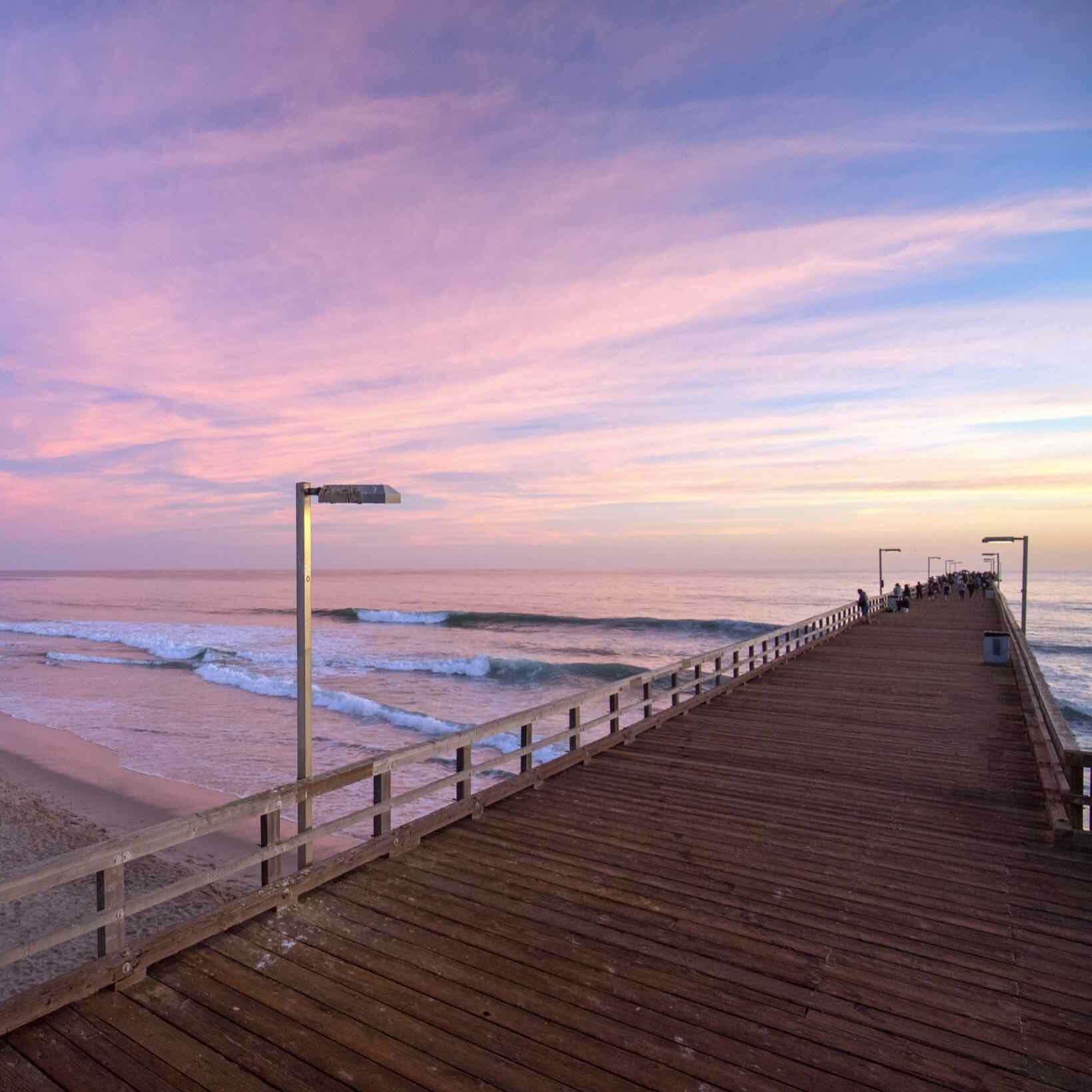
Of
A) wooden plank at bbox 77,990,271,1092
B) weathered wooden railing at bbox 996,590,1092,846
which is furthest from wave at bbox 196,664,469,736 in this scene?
wooden plank at bbox 77,990,271,1092

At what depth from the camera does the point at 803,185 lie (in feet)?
42.8

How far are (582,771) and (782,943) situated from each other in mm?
3997

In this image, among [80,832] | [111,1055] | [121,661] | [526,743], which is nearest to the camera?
[111,1055]

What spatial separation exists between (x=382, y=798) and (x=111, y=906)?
2093 millimetres

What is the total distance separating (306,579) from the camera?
4.97 meters

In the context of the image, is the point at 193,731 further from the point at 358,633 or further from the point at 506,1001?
the point at 358,633

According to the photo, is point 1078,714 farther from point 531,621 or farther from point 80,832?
point 531,621

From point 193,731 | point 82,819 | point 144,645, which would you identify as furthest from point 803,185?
point 144,645

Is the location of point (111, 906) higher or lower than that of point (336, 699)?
higher

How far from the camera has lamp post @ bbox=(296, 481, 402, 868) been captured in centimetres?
482

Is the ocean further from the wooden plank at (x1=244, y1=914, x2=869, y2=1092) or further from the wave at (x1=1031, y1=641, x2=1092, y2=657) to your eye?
the wooden plank at (x1=244, y1=914, x2=869, y2=1092)

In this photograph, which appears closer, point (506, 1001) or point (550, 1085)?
point (550, 1085)

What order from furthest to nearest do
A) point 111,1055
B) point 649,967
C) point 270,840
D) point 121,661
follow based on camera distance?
point 121,661, point 270,840, point 649,967, point 111,1055

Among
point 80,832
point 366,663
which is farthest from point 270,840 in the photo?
point 366,663
